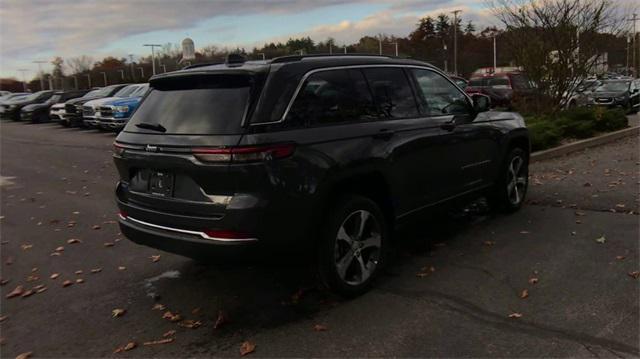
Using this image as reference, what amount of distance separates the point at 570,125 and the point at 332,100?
9.98 m

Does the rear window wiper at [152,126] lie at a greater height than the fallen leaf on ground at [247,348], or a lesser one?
greater

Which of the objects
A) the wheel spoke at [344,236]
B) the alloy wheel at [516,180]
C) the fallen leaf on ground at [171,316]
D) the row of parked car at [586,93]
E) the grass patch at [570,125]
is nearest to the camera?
the fallen leaf on ground at [171,316]

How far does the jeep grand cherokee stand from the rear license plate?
0.04ft

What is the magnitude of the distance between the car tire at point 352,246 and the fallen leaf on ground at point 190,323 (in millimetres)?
961

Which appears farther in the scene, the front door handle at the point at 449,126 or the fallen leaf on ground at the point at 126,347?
the front door handle at the point at 449,126

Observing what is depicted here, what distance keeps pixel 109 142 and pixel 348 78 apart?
15263 millimetres

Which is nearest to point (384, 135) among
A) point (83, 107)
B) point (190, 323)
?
point (190, 323)

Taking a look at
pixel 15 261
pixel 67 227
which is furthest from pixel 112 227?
pixel 15 261

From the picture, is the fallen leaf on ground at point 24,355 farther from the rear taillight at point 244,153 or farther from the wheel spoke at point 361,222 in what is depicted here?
the wheel spoke at point 361,222

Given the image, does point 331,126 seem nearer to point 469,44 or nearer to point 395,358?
point 395,358

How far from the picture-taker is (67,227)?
7352 mm

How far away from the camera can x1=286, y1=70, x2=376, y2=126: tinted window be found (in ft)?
13.8

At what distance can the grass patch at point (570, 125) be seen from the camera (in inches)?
446

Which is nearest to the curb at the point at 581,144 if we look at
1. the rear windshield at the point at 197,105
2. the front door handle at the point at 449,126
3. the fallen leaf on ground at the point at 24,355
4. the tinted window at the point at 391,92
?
the front door handle at the point at 449,126
